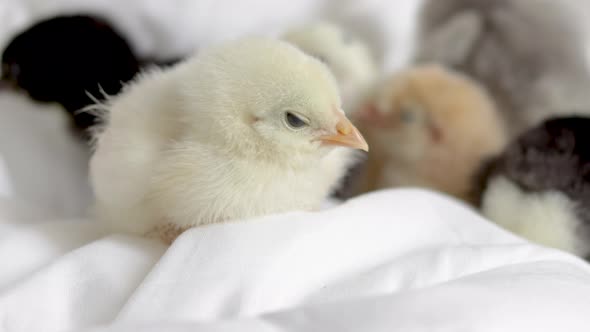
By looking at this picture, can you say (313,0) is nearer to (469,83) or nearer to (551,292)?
(469,83)

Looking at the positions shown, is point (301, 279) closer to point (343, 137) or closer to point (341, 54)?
point (343, 137)

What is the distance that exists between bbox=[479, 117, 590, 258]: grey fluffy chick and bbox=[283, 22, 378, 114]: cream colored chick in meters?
0.34

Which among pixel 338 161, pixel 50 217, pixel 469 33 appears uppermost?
pixel 469 33

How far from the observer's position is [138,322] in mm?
513

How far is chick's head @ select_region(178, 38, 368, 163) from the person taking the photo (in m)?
0.63

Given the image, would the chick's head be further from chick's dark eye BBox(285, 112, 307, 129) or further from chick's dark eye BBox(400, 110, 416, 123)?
chick's dark eye BBox(400, 110, 416, 123)

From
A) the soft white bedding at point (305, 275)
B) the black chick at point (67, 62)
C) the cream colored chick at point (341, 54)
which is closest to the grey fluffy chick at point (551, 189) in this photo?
the soft white bedding at point (305, 275)

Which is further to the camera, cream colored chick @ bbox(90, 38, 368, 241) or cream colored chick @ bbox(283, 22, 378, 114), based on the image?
cream colored chick @ bbox(283, 22, 378, 114)

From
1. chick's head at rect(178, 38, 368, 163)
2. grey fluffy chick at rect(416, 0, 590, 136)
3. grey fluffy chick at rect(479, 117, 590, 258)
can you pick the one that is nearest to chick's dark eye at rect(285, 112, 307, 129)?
chick's head at rect(178, 38, 368, 163)

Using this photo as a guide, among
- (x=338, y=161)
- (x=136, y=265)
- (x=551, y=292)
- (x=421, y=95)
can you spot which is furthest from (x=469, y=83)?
(x=136, y=265)

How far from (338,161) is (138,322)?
0.33 metres

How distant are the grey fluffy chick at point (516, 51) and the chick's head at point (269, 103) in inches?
21.7

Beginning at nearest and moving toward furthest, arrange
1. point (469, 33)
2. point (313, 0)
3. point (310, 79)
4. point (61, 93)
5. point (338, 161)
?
point (310, 79) < point (338, 161) < point (61, 93) < point (469, 33) < point (313, 0)

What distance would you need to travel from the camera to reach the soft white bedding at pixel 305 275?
510 millimetres
